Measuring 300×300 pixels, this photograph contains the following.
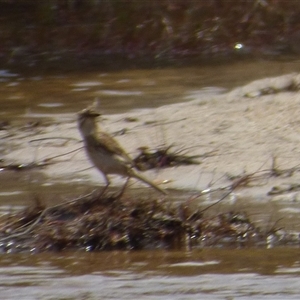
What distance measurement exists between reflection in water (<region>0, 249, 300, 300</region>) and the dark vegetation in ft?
20.8

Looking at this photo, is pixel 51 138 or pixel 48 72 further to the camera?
pixel 48 72

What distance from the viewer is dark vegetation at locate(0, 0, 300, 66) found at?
12.2 meters

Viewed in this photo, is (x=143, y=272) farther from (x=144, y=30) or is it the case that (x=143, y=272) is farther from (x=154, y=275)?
(x=144, y=30)

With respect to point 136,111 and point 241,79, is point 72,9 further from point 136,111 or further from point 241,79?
point 136,111

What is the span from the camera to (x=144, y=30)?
12.9 meters

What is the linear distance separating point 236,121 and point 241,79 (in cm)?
179

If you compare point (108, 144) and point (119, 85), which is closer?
point (108, 144)

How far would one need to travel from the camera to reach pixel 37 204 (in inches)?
242

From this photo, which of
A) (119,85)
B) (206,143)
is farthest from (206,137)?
(119,85)

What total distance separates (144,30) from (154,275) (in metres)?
7.97

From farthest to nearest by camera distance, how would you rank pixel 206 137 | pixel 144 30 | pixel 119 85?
pixel 144 30 < pixel 119 85 < pixel 206 137

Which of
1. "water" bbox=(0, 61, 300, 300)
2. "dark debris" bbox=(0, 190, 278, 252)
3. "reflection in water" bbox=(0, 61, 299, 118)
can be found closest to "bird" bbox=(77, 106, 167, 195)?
"dark debris" bbox=(0, 190, 278, 252)

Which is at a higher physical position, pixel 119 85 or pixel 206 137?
pixel 119 85

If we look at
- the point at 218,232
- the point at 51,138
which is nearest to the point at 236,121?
the point at 51,138
